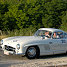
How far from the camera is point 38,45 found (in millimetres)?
8047

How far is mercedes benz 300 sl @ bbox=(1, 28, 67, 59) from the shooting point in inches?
305

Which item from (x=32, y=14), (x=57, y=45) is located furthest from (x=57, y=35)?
(x=32, y=14)

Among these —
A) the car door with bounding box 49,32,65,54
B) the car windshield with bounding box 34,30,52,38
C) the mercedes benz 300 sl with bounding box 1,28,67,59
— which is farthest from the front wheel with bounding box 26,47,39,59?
the car windshield with bounding box 34,30,52,38

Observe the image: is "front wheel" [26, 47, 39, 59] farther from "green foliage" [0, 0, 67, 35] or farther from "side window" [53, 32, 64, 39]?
"green foliage" [0, 0, 67, 35]

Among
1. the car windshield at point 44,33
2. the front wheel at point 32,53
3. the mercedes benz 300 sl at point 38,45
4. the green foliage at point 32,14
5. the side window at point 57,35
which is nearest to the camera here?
the mercedes benz 300 sl at point 38,45

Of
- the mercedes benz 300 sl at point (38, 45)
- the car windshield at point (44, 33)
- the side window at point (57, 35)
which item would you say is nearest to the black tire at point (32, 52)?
the mercedes benz 300 sl at point (38, 45)

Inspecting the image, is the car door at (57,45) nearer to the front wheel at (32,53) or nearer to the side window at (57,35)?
the side window at (57,35)

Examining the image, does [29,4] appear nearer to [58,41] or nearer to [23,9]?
[23,9]

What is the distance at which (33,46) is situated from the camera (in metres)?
8.05

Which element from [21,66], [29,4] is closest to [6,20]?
[29,4]

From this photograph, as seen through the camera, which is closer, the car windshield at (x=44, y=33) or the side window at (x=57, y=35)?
the side window at (x=57, y=35)

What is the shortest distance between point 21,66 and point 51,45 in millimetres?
2368

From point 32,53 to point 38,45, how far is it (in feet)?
1.45

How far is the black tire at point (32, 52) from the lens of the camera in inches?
313
